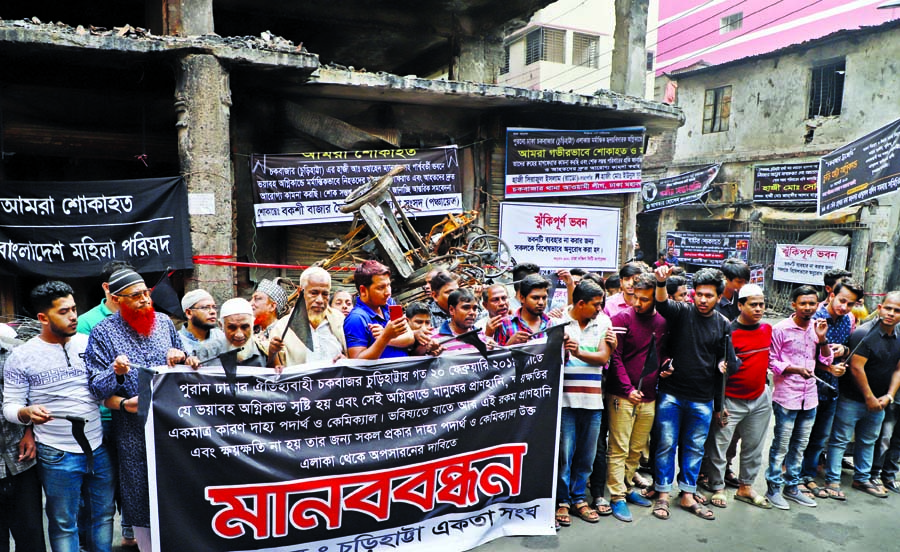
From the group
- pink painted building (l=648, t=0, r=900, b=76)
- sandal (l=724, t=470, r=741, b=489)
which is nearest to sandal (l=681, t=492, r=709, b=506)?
sandal (l=724, t=470, r=741, b=489)

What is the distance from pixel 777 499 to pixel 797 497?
0.73 ft

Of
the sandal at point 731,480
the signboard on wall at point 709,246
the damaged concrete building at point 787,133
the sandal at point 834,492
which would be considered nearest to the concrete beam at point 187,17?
the sandal at point 731,480

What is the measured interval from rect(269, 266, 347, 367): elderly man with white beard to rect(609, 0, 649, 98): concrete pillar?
8286 millimetres

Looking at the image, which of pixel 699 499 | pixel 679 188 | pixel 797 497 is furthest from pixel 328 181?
pixel 679 188

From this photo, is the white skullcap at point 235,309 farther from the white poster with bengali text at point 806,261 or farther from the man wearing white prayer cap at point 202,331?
the white poster with bengali text at point 806,261

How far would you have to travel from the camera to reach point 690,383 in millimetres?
4578

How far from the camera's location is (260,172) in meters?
8.02

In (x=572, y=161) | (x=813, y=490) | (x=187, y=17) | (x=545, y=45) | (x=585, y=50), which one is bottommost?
(x=813, y=490)

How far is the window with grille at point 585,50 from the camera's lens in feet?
91.7

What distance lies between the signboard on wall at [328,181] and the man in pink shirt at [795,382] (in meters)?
5.33

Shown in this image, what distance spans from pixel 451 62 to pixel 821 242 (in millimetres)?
11794

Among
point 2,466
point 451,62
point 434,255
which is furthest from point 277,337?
point 451,62

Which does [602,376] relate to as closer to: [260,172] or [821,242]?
[260,172]

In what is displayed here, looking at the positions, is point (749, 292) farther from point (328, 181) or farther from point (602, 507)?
point (328, 181)
